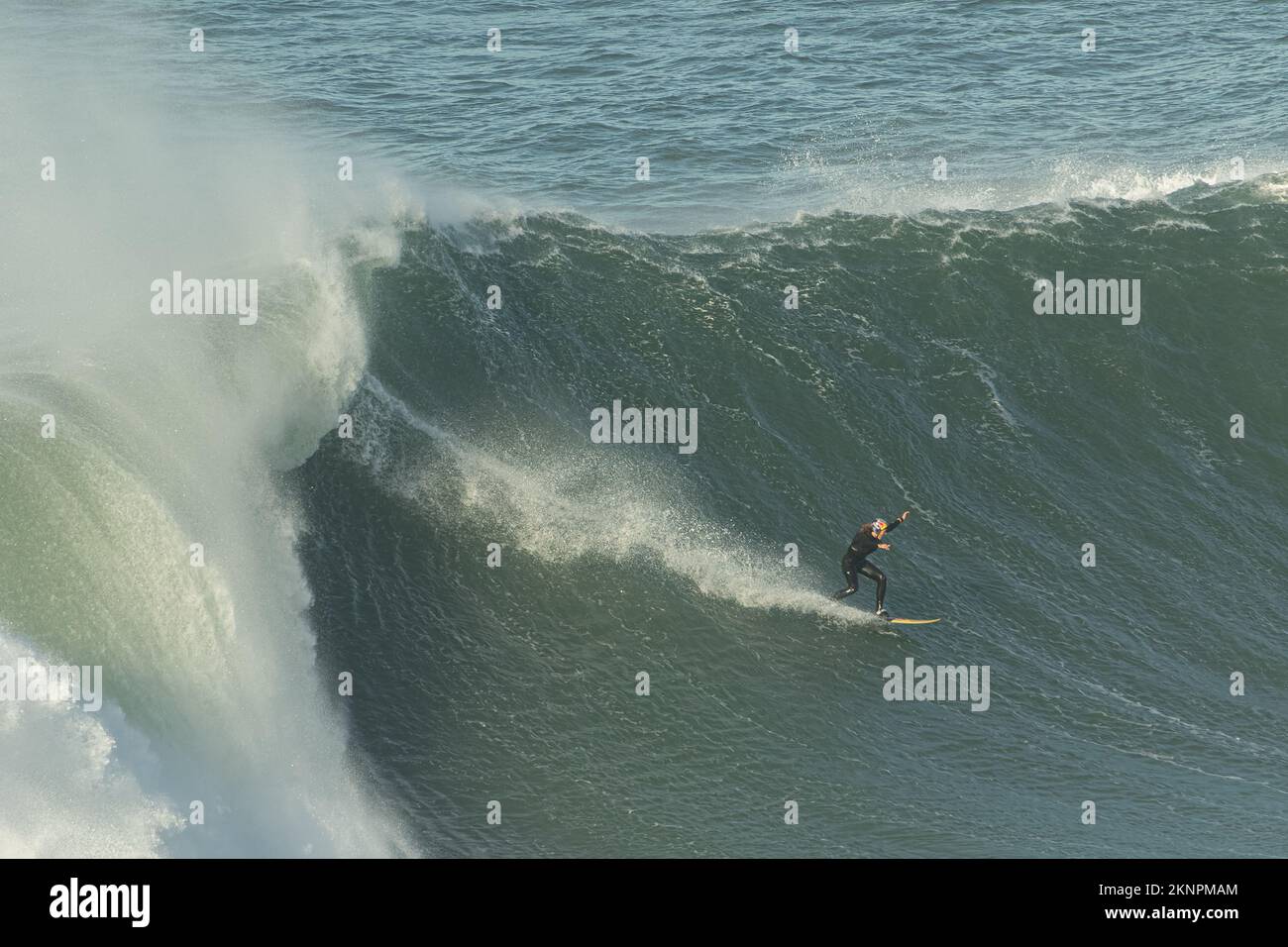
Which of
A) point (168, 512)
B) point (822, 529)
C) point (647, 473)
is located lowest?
point (822, 529)

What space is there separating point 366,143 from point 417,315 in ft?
29.1

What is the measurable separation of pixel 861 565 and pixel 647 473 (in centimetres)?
365

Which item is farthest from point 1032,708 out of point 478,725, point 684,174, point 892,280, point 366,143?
point 366,143

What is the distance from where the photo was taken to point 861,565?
18.6 m

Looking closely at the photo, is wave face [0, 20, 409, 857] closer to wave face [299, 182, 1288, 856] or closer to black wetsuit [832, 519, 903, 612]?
wave face [299, 182, 1288, 856]

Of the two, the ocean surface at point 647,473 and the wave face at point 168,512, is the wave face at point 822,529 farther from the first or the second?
the wave face at point 168,512

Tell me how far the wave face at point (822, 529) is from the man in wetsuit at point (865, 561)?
37 centimetres

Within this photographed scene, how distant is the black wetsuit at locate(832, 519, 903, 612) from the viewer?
1825cm

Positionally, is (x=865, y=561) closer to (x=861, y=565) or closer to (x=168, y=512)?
(x=861, y=565)

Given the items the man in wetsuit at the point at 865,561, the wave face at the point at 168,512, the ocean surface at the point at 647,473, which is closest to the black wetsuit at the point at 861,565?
the man in wetsuit at the point at 865,561

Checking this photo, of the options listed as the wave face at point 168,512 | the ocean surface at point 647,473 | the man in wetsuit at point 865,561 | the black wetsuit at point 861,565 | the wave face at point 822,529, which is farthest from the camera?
the black wetsuit at point 861,565

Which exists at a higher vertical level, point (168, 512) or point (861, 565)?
point (168, 512)

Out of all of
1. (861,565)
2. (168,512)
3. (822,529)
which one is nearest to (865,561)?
(861,565)

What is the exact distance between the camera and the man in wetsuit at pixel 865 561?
18.1 metres
